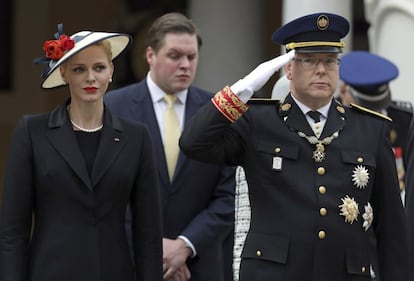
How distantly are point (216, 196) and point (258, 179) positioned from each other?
1.56 m

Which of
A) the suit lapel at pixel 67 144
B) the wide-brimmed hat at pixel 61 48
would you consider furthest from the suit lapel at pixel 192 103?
the suit lapel at pixel 67 144

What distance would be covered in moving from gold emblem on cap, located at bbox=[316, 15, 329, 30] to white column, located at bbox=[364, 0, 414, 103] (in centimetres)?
424

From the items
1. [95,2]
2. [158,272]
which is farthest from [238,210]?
[95,2]

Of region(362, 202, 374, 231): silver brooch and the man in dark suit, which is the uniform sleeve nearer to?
region(362, 202, 374, 231): silver brooch

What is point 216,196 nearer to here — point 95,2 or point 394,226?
point 394,226

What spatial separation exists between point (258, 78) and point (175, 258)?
1645 mm

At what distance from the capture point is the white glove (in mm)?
5320

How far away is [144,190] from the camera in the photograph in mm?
5645

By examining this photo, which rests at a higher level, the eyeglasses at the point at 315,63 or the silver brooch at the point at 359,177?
the eyeglasses at the point at 315,63

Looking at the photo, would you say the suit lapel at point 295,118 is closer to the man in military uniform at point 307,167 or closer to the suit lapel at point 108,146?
the man in military uniform at point 307,167

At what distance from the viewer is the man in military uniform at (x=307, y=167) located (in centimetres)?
536

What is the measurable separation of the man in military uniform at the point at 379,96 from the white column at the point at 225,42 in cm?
409

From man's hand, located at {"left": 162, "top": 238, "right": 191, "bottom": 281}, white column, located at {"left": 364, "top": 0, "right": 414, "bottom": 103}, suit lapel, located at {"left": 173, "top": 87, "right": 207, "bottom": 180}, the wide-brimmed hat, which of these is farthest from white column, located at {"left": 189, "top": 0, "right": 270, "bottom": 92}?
the wide-brimmed hat

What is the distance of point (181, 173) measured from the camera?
688 cm
